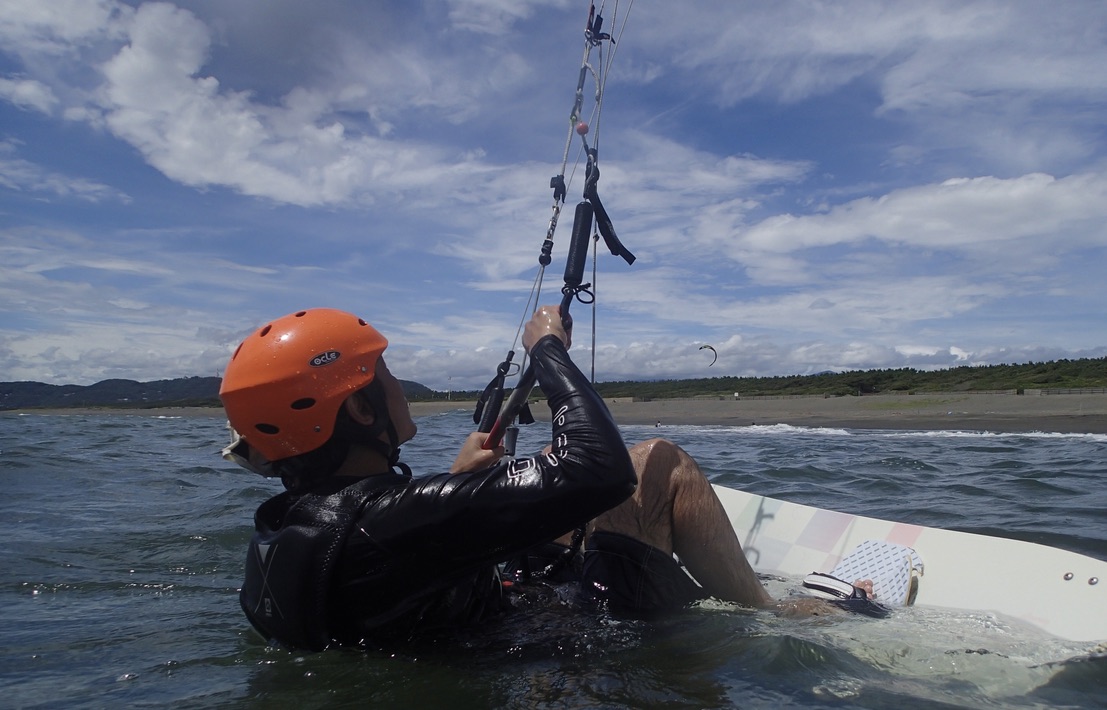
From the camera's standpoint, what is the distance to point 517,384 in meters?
3.87

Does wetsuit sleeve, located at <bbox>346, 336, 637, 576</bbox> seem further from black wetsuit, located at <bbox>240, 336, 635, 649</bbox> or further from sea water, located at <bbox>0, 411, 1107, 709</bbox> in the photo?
sea water, located at <bbox>0, 411, 1107, 709</bbox>

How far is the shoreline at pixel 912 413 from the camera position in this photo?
80.8 feet

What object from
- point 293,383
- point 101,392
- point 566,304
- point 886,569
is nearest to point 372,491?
point 293,383

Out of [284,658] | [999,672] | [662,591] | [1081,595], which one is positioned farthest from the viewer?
[1081,595]

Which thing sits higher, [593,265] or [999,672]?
[593,265]

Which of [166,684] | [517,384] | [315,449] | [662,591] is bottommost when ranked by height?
[166,684]

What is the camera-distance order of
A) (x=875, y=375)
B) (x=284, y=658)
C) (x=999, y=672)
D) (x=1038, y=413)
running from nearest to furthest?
(x=999, y=672)
(x=284, y=658)
(x=1038, y=413)
(x=875, y=375)

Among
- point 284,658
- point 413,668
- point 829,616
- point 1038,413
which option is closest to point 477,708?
point 413,668

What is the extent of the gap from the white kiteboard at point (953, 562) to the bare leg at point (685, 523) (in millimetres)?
1510

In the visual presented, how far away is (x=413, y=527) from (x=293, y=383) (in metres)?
0.75

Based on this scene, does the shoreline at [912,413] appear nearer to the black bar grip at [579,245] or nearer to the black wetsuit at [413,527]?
the black bar grip at [579,245]

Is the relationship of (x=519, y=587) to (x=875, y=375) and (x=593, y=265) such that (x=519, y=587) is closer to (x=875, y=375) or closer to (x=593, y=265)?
(x=593, y=265)

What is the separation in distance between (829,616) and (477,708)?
2.01 metres

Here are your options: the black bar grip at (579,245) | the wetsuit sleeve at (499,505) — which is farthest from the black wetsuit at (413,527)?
the black bar grip at (579,245)
